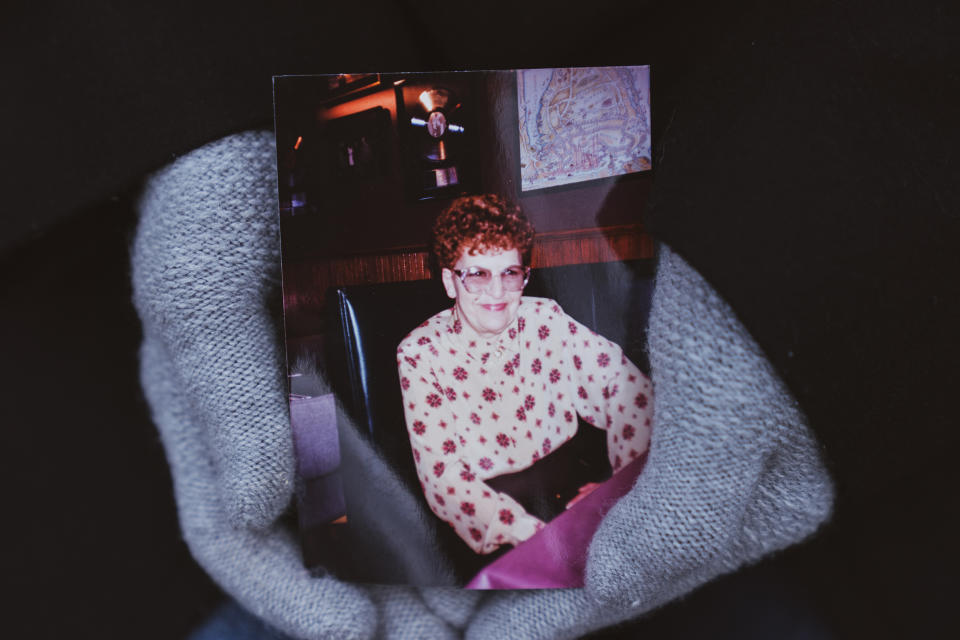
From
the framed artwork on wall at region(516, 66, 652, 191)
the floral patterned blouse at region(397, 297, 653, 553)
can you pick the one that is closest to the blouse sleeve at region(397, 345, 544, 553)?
the floral patterned blouse at region(397, 297, 653, 553)

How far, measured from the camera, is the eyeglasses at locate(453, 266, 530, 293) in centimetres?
30

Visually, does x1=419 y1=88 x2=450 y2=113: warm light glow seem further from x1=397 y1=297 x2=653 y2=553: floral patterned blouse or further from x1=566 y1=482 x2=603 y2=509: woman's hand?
x1=566 y1=482 x2=603 y2=509: woman's hand

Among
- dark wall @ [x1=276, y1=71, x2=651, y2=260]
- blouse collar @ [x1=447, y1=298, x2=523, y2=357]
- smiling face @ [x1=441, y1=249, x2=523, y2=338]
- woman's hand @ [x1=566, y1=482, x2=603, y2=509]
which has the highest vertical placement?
dark wall @ [x1=276, y1=71, x2=651, y2=260]

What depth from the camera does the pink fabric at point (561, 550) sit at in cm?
31

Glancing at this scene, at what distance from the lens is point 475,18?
31 cm

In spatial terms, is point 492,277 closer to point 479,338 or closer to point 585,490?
point 479,338

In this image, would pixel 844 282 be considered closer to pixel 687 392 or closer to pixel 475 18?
pixel 687 392

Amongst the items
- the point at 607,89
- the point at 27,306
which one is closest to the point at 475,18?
the point at 607,89

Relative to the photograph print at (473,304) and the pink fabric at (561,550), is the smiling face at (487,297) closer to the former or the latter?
the photograph print at (473,304)

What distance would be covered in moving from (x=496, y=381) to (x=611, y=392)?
2.6 inches

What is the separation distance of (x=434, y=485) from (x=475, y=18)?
27cm

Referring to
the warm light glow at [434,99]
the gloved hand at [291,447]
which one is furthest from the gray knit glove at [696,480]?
the warm light glow at [434,99]

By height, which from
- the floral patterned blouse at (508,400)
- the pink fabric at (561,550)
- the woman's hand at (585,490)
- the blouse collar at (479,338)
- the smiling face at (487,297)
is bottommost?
the pink fabric at (561,550)

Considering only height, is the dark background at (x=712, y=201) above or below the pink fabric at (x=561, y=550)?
above
